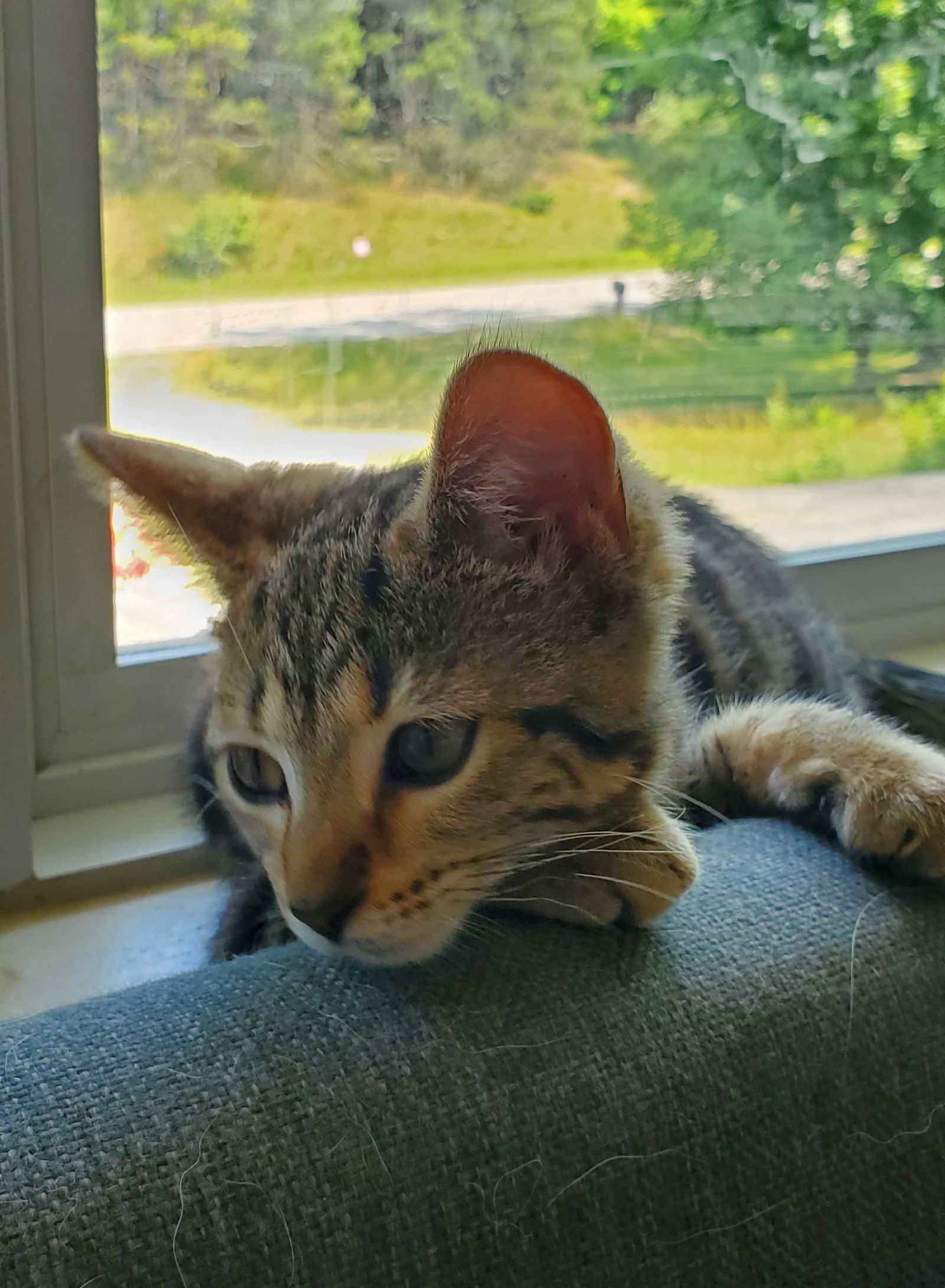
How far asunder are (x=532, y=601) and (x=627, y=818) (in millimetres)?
171

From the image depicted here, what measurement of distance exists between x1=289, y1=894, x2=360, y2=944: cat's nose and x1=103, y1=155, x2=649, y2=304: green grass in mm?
667

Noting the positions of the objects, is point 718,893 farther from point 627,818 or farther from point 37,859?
point 37,859

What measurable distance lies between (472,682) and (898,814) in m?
0.35

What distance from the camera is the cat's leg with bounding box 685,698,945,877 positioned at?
2.84ft

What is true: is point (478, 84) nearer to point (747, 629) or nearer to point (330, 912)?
point (747, 629)

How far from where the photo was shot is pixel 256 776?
2.85 feet

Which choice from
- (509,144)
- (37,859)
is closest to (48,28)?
(509,144)

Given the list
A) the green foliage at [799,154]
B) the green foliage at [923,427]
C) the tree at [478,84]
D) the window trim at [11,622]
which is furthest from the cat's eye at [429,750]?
the green foliage at [923,427]

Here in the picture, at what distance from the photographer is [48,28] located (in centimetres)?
96

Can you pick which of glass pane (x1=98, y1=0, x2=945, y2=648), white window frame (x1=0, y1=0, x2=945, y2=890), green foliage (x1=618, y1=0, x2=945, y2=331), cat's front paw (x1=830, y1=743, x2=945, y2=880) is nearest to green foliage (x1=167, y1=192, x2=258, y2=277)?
glass pane (x1=98, y1=0, x2=945, y2=648)

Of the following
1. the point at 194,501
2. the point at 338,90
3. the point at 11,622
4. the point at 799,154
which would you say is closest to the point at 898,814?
the point at 194,501

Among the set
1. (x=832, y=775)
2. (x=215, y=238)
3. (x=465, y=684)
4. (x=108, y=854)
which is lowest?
(x=108, y=854)

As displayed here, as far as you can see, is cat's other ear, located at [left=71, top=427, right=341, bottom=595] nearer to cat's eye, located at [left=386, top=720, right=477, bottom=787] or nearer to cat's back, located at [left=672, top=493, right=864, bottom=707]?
cat's eye, located at [left=386, top=720, right=477, bottom=787]

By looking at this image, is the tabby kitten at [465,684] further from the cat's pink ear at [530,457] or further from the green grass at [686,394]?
the green grass at [686,394]
